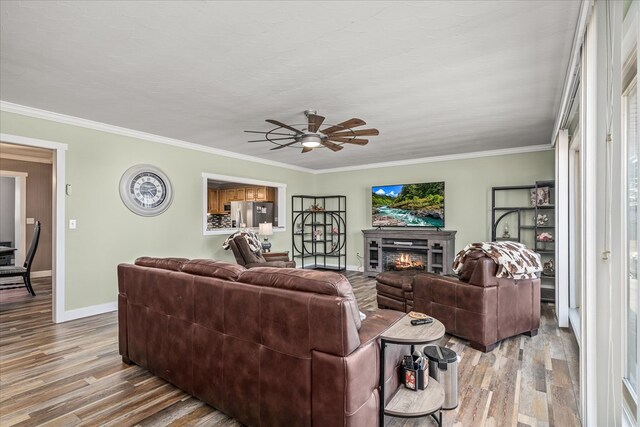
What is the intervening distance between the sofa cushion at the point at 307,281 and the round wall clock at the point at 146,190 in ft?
11.6

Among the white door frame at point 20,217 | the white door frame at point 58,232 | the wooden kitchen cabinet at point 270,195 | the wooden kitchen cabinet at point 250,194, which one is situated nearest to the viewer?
the white door frame at point 58,232

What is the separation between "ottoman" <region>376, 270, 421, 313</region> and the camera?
3.77 metres

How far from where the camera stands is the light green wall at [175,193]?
4102 mm

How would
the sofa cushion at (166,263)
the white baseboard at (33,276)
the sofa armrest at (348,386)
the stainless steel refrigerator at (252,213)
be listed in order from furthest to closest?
the stainless steel refrigerator at (252,213), the white baseboard at (33,276), the sofa cushion at (166,263), the sofa armrest at (348,386)

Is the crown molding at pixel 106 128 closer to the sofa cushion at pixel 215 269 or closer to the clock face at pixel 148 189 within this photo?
the clock face at pixel 148 189

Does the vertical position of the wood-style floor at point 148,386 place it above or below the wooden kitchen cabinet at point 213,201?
below

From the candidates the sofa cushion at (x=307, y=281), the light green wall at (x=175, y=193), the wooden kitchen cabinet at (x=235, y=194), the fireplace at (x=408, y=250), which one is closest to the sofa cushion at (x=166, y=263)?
the sofa cushion at (x=307, y=281)

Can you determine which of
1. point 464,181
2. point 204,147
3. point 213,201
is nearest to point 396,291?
point 464,181

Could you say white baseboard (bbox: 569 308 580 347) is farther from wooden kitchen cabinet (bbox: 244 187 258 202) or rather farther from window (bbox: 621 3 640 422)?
wooden kitchen cabinet (bbox: 244 187 258 202)

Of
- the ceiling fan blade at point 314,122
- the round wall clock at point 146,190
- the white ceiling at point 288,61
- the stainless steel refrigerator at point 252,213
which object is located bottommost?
the stainless steel refrigerator at point 252,213

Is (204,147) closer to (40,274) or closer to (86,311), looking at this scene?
(86,311)

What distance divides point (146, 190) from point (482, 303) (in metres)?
4.65

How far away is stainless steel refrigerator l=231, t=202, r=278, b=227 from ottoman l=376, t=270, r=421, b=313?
3.91 metres

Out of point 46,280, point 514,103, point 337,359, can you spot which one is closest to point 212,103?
point 337,359
